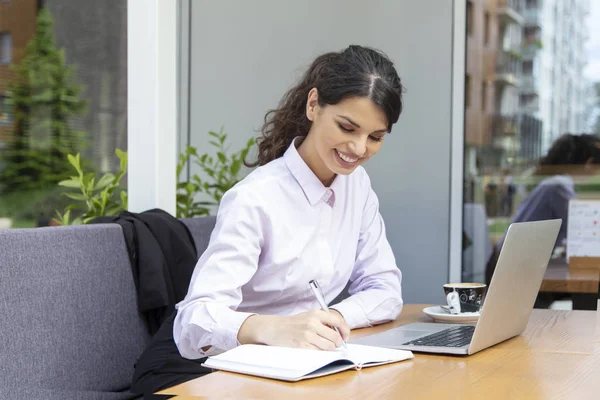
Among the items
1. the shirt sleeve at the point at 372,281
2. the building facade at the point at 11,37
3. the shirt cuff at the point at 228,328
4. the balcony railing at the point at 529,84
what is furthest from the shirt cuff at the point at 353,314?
the building facade at the point at 11,37

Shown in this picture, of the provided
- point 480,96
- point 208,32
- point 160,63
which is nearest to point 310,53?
point 208,32

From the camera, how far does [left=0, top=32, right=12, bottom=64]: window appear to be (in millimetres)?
5934

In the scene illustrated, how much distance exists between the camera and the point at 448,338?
1.54 metres

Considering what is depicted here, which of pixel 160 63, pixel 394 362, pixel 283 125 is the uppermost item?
pixel 160 63

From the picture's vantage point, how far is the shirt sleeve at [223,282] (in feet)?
5.06

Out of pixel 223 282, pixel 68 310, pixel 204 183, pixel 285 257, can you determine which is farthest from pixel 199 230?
pixel 223 282

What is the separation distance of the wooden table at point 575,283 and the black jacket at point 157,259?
1614 millimetres

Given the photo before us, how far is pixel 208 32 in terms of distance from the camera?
4.75m

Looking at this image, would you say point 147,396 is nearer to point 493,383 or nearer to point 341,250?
point 341,250

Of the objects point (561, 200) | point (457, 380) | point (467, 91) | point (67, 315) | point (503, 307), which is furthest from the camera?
point (467, 91)

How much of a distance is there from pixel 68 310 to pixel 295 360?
1220 mm

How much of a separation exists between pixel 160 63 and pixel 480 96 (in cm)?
182

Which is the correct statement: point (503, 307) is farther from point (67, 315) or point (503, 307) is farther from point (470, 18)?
point (470, 18)

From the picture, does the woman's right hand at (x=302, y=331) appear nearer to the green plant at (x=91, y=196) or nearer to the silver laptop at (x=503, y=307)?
the silver laptop at (x=503, y=307)
